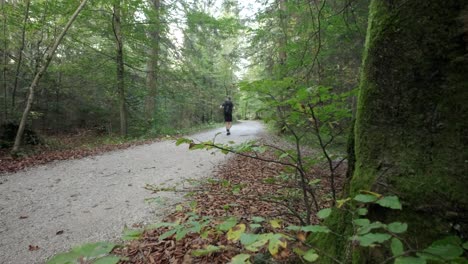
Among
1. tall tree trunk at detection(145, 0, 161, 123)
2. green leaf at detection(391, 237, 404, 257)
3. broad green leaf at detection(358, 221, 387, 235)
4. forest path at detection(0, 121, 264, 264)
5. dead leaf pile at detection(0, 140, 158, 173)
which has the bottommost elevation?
forest path at detection(0, 121, 264, 264)

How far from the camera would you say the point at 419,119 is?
1.38 metres

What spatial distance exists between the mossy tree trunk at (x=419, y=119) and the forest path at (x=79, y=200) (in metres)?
1.68

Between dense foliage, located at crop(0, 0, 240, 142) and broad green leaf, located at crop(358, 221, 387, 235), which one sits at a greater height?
dense foliage, located at crop(0, 0, 240, 142)

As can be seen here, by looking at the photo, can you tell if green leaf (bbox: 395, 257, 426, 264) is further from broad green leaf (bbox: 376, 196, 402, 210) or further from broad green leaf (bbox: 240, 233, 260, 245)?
broad green leaf (bbox: 240, 233, 260, 245)

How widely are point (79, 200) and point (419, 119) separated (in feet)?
15.4

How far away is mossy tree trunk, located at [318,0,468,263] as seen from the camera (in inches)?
48.1

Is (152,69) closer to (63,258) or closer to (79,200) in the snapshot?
(79,200)

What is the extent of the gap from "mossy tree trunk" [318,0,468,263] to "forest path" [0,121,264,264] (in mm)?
1677

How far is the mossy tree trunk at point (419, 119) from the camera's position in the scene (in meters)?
1.22

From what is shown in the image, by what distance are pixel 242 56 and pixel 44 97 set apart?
36.2 ft

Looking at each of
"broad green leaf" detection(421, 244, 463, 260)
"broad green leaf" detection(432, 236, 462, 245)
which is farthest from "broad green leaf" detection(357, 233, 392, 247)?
"broad green leaf" detection(432, 236, 462, 245)

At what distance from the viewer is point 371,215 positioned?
1.38 metres

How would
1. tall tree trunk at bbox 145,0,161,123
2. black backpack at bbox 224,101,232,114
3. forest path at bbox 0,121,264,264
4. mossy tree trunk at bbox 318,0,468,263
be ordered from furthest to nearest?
black backpack at bbox 224,101,232,114, tall tree trunk at bbox 145,0,161,123, forest path at bbox 0,121,264,264, mossy tree trunk at bbox 318,0,468,263

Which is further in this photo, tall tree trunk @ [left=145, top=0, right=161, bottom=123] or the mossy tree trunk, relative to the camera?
tall tree trunk @ [left=145, top=0, right=161, bottom=123]
